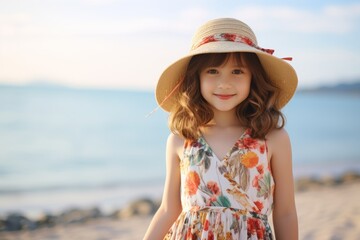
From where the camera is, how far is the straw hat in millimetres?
2580

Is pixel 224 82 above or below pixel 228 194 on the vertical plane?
above

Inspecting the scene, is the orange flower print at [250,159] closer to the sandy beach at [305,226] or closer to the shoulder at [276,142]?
the shoulder at [276,142]

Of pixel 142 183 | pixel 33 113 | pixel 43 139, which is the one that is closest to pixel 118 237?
pixel 142 183

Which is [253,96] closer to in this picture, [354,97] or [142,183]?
[142,183]

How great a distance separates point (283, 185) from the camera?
2.67m

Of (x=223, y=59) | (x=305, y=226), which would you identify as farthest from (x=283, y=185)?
(x=305, y=226)

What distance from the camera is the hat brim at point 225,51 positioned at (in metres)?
2.55

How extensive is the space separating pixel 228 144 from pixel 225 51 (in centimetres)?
44

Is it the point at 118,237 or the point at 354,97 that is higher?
the point at 354,97

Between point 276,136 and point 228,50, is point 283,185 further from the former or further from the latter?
point 228,50

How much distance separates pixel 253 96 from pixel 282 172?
0.38 meters

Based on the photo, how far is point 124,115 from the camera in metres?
32.4

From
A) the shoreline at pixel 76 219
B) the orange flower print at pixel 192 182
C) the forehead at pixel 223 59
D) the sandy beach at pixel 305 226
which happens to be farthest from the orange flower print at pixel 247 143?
the shoreline at pixel 76 219

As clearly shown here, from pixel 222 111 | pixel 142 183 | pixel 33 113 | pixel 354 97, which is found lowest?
pixel 222 111
